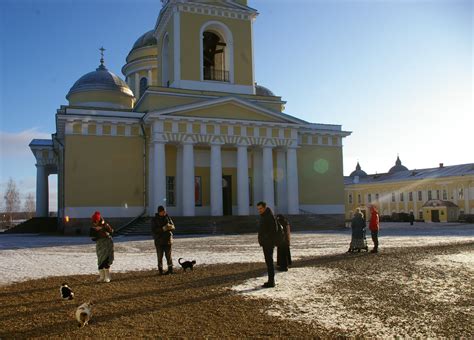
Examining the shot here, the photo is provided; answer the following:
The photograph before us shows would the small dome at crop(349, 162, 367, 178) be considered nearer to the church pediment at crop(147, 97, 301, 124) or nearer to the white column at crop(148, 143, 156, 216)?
the church pediment at crop(147, 97, 301, 124)

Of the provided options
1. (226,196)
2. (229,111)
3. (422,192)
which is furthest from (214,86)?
(422,192)

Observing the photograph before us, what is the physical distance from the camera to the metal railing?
36.4 metres

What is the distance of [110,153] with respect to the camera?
3241 cm

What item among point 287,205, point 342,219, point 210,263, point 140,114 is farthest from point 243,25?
point 210,263

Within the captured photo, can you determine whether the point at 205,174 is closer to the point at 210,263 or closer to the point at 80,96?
the point at 80,96

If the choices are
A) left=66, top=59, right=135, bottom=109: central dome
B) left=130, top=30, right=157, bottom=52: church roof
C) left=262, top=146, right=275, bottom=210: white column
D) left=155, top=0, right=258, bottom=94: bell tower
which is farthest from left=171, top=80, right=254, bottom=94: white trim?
left=130, top=30, right=157, bottom=52: church roof

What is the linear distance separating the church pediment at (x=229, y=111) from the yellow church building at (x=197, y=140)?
7 centimetres

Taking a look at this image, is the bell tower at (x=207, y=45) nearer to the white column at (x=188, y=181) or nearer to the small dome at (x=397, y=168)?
the white column at (x=188, y=181)

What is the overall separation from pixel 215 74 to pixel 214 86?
1732 millimetres

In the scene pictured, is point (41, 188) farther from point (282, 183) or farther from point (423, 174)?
point (423, 174)

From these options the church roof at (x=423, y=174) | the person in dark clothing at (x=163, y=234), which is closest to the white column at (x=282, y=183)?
the person in dark clothing at (x=163, y=234)

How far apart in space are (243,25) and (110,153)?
45.6ft

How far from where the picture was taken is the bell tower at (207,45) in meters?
34.4

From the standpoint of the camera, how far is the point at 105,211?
31.8m
